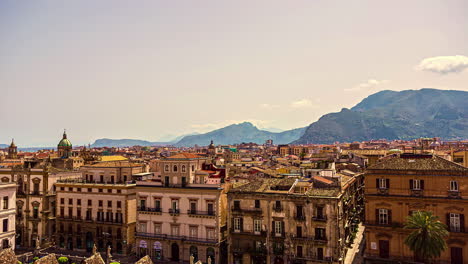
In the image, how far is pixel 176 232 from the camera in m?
58.4

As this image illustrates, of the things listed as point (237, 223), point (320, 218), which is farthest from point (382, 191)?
point (237, 223)

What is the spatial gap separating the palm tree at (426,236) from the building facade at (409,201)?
128 inches

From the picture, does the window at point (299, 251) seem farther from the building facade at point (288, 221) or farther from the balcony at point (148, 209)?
the balcony at point (148, 209)

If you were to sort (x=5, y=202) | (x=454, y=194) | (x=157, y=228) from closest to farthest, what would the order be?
(x=454, y=194), (x=157, y=228), (x=5, y=202)

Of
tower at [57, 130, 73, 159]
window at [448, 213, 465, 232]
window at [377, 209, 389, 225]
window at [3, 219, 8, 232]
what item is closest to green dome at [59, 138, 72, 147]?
tower at [57, 130, 73, 159]

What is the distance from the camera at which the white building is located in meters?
59.3

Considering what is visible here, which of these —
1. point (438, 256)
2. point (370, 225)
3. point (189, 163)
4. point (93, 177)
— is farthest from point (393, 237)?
point (93, 177)

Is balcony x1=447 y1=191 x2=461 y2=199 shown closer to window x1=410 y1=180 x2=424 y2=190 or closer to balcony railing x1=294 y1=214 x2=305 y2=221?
window x1=410 y1=180 x2=424 y2=190

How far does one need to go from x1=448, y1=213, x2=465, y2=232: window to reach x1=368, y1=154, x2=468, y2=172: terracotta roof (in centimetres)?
537

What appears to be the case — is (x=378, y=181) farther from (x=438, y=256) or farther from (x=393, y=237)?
(x=438, y=256)

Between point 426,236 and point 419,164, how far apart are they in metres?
10.3

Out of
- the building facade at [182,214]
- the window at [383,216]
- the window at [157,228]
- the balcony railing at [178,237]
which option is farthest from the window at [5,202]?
the window at [383,216]

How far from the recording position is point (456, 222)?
1703 inches

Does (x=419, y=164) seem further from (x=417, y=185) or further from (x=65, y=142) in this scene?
(x=65, y=142)
